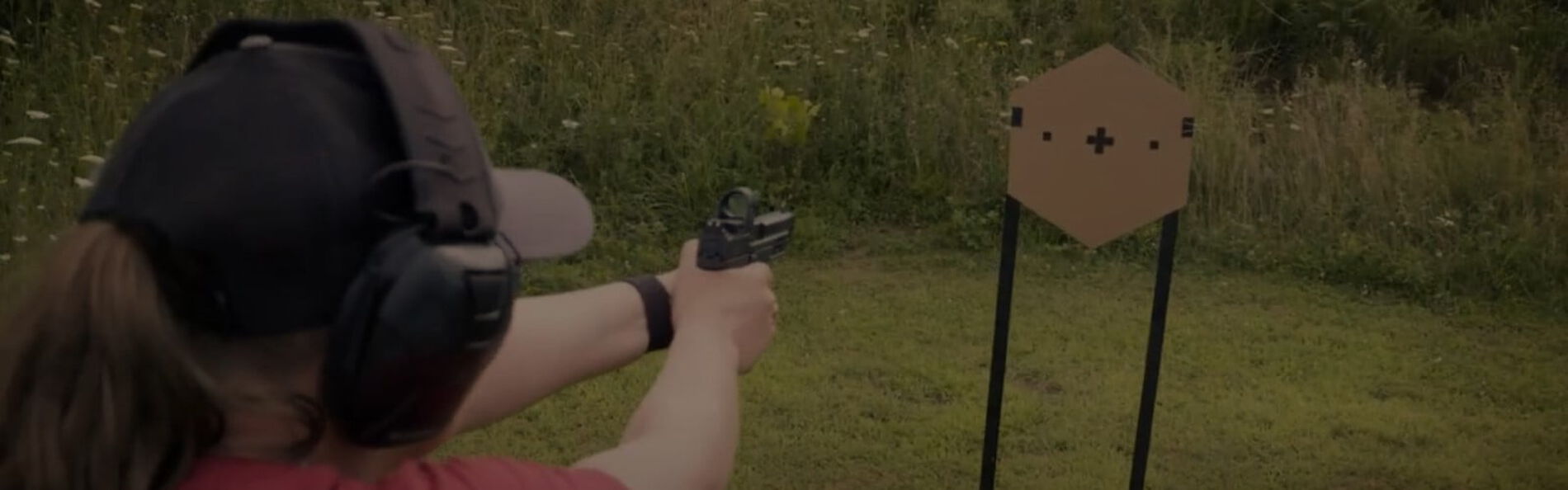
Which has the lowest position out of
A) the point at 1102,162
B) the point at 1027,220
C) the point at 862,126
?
the point at 1027,220

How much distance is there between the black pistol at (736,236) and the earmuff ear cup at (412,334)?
21.0 inches

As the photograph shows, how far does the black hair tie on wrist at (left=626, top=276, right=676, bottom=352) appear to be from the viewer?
178cm

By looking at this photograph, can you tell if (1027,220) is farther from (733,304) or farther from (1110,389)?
(733,304)

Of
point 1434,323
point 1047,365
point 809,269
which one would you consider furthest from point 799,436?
point 1434,323

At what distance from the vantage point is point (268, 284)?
1071 mm

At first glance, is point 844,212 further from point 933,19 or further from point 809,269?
point 933,19

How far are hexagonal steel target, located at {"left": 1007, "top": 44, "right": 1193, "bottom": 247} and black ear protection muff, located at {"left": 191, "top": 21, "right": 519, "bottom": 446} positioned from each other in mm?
1954

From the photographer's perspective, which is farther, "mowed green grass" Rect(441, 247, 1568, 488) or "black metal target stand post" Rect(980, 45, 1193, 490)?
"mowed green grass" Rect(441, 247, 1568, 488)

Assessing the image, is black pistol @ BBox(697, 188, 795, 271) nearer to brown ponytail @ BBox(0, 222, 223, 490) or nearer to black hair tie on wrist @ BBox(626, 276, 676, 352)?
black hair tie on wrist @ BBox(626, 276, 676, 352)

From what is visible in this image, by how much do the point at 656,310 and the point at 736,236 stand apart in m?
0.14

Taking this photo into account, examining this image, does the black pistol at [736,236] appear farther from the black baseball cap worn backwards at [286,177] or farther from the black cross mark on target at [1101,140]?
the black cross mark on target at [1101,140]

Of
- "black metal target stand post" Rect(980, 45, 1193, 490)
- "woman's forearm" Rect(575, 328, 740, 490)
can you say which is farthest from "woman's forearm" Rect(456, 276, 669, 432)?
"black metal target stand post" Rect(980, 45, 1193, 490)

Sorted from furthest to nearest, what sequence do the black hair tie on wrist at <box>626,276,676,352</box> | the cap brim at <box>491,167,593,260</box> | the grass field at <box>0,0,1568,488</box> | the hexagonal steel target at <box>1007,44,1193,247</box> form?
the grass field at <box>0,0,1568,488</box>
the hexagonal steel target at <box>1007,44,1193,247</box>
the black hair tie on wrist at <box>626,276,676,352</box>
the cap brim at <box>491,167,593,260</box>

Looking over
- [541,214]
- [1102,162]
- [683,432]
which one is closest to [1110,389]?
[1102,162]
